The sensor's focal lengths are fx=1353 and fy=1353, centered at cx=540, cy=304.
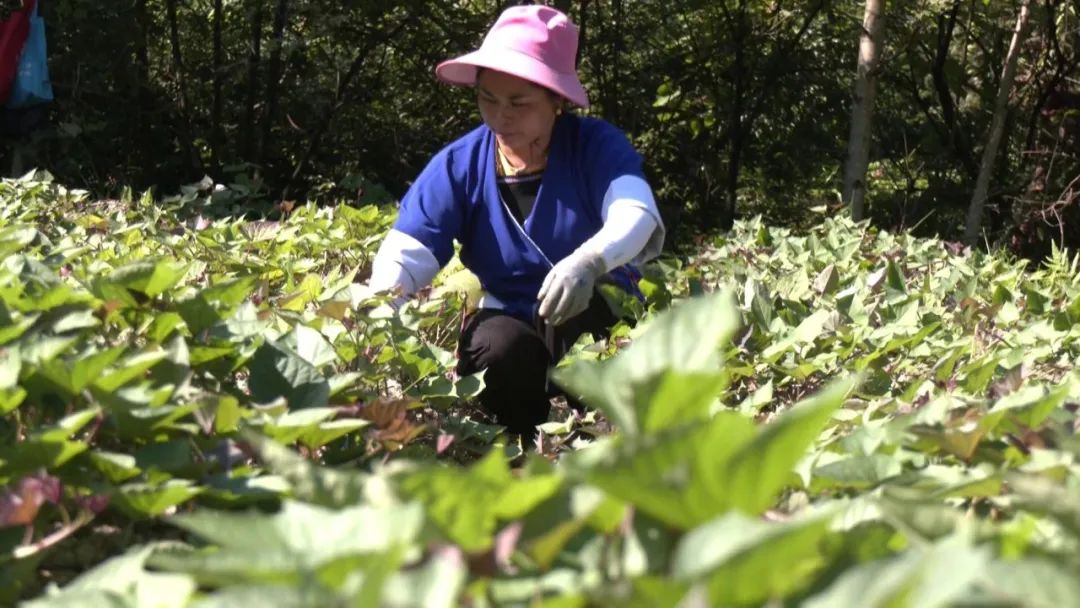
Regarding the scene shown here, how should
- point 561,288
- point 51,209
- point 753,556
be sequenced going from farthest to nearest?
point 51,209, point 561,288, point 753,556

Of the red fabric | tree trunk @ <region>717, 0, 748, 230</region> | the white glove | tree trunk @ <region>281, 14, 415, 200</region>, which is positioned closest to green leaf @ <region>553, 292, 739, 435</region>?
the white glove

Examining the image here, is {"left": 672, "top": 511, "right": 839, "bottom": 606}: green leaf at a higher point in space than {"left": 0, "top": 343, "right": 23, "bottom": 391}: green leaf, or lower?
higher

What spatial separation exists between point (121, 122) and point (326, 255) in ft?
18.4

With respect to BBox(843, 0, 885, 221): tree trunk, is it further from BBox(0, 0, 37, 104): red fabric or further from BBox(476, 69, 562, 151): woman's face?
BBox(476, 69, 562, 151): woman's face

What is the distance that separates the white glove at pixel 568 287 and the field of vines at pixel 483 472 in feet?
1.18

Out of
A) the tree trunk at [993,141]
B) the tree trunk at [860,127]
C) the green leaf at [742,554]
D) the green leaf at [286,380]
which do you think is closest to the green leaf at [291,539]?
the green leaf at [742,554]

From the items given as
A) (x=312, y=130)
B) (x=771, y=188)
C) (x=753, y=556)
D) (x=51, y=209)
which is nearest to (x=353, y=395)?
(x=753, y=556)

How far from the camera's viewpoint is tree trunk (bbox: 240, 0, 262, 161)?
962cm

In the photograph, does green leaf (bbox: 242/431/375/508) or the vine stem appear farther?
the vine stem

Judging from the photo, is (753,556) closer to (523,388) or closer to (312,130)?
(523,388)

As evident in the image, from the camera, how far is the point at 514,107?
3.70m

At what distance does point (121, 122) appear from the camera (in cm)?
971

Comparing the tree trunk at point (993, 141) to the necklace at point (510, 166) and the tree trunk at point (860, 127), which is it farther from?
the necklace at point (510, 166)

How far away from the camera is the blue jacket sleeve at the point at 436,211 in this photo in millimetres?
3691
